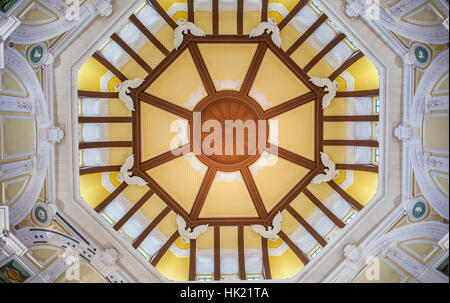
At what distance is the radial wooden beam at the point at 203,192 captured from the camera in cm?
1392

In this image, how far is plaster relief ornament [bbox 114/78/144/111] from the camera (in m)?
12.5

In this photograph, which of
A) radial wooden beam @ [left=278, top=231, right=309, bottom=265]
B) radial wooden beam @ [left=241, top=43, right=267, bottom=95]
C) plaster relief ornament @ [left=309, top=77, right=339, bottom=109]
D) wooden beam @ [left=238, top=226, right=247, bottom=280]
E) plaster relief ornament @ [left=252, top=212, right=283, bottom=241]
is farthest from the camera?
plaster relief ornament @ [left=252, top=212, right=283, bottom=241]

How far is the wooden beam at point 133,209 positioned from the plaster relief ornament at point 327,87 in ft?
27.8

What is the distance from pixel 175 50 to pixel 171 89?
1.73 meters

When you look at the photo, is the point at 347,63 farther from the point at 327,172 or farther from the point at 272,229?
the point at 272,229

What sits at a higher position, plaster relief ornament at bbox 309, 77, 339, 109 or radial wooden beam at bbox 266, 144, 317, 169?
plaster relief ornament at bbox 309, 77, 339, 109

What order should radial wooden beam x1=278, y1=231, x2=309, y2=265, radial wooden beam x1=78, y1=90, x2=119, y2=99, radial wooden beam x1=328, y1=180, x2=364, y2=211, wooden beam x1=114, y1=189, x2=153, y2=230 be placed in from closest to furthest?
radial wooden beam x1=78, y1=90, x2=119, y2=99 → radial wooden beam x1=328, y1=180, x2=364, y2=211 → wooden beam x1=114, y1=189, x2=153, y2=230 → radial wooden beam x1=278, y1=231, x2=309, y2=265

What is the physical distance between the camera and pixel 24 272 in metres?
9.37

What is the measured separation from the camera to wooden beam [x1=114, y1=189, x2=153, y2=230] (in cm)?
1189

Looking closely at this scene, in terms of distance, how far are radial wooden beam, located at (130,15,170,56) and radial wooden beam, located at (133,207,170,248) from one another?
22.4ft

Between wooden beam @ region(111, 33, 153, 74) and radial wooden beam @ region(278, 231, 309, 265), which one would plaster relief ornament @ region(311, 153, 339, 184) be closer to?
radial wooden beam @ region(278, 231, 309, 265)

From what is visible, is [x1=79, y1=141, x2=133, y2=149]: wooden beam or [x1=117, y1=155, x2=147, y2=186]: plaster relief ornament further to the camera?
[x1=117, y1=155, x2=147, y2=186]: plaster relief ornament

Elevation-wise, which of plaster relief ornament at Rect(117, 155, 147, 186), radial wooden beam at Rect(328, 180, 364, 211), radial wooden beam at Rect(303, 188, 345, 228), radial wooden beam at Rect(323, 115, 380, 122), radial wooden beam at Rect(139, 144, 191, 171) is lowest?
radial wooden beam at Rect(303, 188, 345, 228)

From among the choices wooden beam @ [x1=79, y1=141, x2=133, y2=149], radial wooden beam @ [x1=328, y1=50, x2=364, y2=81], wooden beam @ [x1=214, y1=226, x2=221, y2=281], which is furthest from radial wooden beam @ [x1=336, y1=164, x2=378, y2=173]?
wooden beam @ [x1=79, y1=141, x2=133, y2=149]
